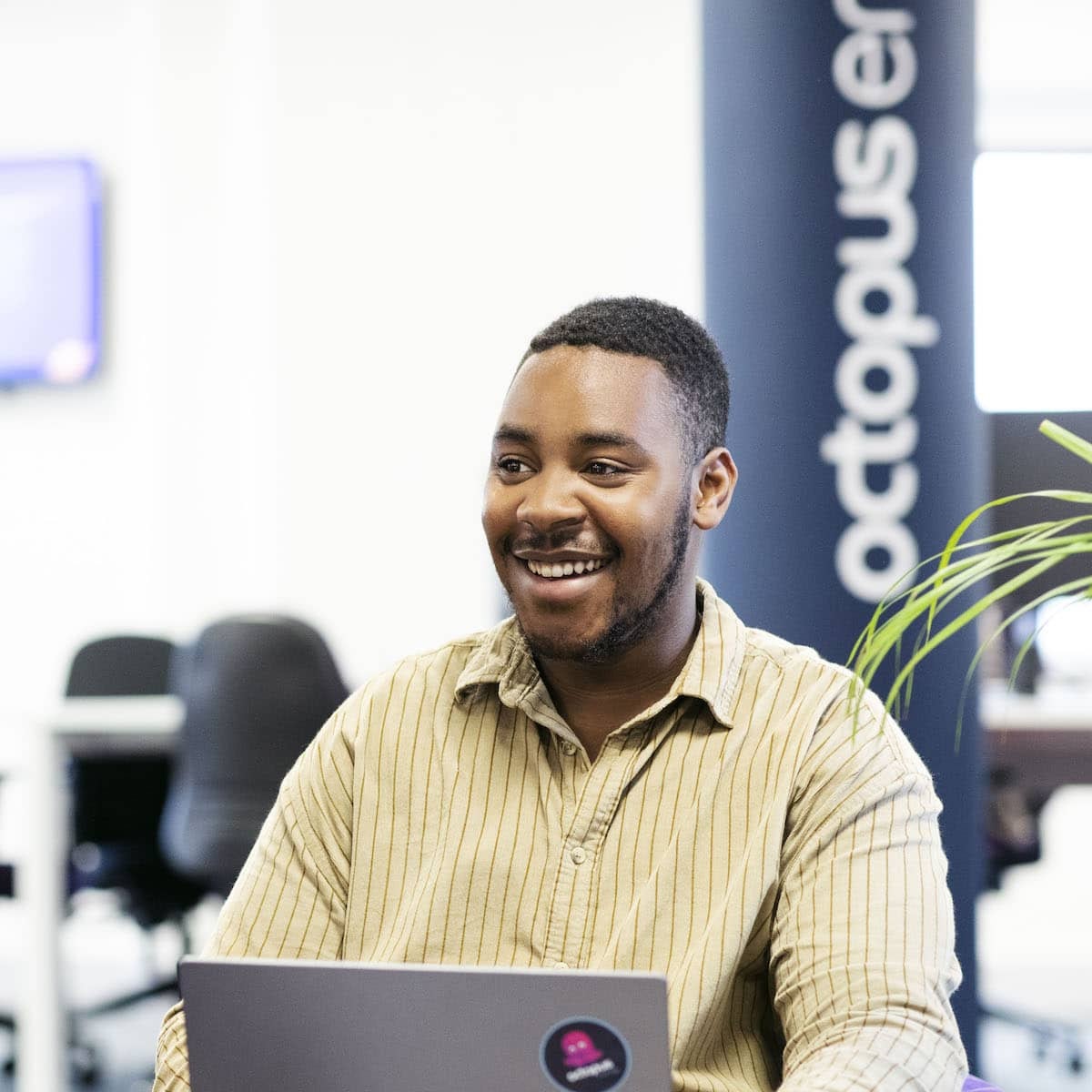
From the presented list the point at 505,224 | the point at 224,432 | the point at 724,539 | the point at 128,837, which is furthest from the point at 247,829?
the point at 505,224

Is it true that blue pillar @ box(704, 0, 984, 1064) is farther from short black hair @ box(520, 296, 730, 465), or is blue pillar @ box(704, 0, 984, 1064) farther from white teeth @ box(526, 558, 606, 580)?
white teeth @ box(526, 558, 606, 580)

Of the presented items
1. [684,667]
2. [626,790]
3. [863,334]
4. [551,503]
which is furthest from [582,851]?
[863,334]

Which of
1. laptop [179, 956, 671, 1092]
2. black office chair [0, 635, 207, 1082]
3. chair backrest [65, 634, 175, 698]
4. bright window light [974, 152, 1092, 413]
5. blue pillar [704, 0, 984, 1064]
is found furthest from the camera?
bright window light [974, 152, 1092, 413]

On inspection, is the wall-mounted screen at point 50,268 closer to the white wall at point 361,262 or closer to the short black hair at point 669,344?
the white wall at point 361,262

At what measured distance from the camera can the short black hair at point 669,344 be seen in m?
1.29

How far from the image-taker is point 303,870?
50.5 inches

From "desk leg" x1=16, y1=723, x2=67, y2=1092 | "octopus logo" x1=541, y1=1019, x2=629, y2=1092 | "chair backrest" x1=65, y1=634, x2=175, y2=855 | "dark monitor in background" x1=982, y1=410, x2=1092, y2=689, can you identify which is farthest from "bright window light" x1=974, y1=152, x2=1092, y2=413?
"octopus logo" x1=541, y1=1019, x2=629, y2=1092

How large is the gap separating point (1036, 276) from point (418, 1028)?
172 inches

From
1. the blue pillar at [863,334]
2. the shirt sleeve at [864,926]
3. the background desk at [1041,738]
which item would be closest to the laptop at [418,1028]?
the shirt sleeve at [864,926]

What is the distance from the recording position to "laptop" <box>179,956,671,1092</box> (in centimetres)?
86

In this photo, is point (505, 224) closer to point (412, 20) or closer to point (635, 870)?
point (412, 20)

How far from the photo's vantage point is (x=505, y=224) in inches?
181

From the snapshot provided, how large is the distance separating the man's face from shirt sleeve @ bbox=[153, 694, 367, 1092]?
0.68 feet

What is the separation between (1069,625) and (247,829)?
78.4 inches
